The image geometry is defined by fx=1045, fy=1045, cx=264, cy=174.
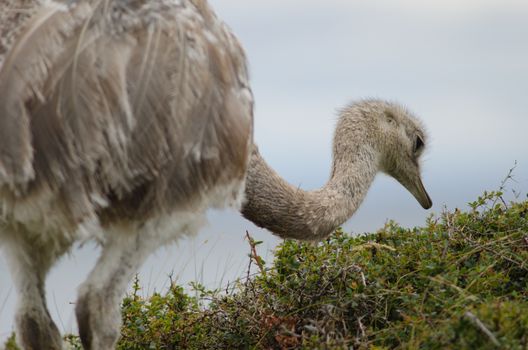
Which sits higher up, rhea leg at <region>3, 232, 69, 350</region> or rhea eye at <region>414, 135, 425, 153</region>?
rhea eye at <region>414, 135, 425, 153</region>

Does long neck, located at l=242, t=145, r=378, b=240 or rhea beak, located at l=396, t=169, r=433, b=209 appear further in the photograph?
rhea beak, located at l=396, t=169, r=433, b=209

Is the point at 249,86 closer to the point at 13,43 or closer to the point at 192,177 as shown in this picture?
the point at 192,177

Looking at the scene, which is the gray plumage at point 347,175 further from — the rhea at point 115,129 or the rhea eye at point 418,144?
the rhea at point 115,129

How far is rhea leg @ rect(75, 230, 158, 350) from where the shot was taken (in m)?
4.58

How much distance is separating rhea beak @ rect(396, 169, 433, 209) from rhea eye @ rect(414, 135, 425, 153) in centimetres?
16

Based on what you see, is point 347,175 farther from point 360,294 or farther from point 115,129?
point 115,129

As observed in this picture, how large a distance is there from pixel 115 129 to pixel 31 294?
126 cm

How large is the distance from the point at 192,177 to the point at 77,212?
Result: 51cm

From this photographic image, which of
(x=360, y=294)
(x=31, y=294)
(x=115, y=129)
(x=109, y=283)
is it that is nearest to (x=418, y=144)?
(x=360, y=294)

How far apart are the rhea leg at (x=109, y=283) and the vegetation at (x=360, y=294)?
813mm

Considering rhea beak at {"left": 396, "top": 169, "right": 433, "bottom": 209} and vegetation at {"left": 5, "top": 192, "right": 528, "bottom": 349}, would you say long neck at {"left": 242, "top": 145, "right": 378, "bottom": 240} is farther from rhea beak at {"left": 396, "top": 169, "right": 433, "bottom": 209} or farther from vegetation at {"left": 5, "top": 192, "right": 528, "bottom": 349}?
rhea beak at {"left": 396, "top": 169, "right": 433, "bottom": 209}

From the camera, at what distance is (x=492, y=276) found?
542 centimetres

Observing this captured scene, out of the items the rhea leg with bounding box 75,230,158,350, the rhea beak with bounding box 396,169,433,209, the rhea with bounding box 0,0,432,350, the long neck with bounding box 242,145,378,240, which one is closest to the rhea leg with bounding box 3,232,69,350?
the rhea with bounding box 0,0,432,350

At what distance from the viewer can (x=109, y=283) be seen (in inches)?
181
